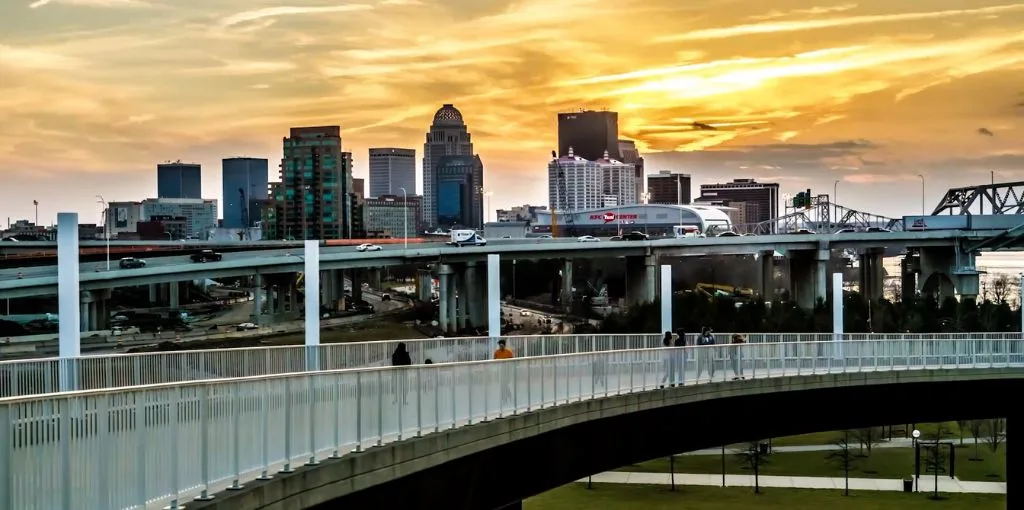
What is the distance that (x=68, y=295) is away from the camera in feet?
60.7

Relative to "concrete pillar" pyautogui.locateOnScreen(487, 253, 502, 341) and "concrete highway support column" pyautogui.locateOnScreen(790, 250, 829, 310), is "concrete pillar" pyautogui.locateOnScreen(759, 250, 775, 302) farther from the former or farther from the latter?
"concrete pillar" pyautogui.locateOnScreen(487, 253, 502, 341)

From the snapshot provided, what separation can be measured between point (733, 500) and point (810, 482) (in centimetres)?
610

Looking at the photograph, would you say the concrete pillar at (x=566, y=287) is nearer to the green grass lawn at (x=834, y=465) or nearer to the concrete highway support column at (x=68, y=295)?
the green grass lawn at (x=834, y=465)

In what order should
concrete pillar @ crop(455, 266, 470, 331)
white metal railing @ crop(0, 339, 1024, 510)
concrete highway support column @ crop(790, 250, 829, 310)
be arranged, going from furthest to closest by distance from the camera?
concrete highway support column @ crop(790, 250, 829, 310) < concrete pillar @ crop(455, 266, 470, 331) < white metal railing @ crop(0, 339, 1024, 510)

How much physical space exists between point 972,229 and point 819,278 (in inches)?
742

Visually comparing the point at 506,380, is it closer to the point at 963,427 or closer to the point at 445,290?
the point at 963,427

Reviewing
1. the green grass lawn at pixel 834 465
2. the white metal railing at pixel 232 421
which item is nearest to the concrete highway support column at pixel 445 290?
the green grass lawn at pixel 834 465

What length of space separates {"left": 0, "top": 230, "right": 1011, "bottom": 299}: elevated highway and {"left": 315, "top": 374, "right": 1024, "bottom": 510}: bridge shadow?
1868 inches

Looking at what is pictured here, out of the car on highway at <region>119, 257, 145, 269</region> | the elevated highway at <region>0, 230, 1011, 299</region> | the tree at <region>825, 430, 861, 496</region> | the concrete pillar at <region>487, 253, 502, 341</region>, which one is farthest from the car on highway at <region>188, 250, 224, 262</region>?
the concrete pillar at <region>487, 253, 502, 341</region>

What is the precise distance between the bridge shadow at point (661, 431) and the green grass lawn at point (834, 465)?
23908 mm

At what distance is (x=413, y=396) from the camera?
17.8 metres

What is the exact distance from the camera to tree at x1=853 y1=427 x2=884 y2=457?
62.8m

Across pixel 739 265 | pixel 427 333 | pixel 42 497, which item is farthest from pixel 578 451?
pixel 739 265

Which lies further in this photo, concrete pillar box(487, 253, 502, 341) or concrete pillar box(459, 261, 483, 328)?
concrete pillar box(459, 261, 483, 328)
